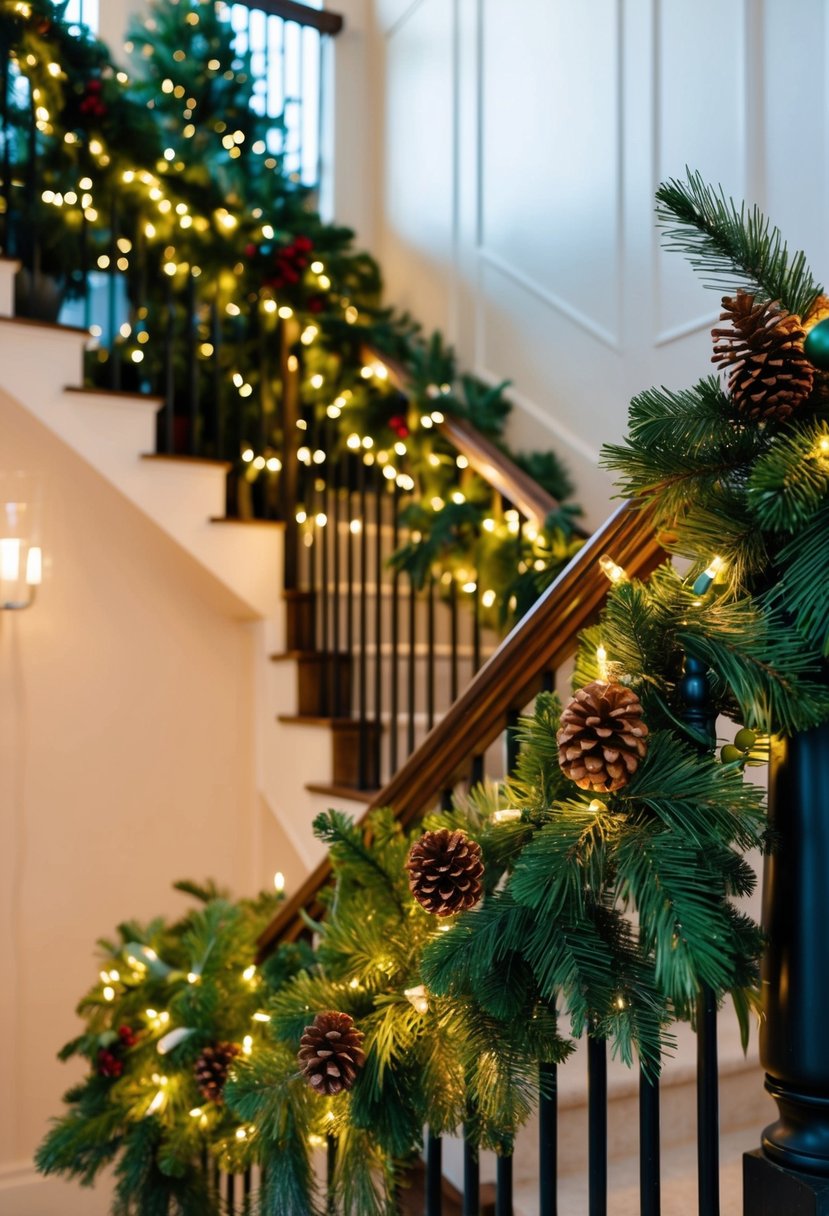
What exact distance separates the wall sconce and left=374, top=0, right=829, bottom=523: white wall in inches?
56.9

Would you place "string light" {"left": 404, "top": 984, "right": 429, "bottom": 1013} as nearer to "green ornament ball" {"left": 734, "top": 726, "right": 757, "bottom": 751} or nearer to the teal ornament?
"green ornament ball" {"left": 734, "top": 726, "right": 757, "bottom": 751}

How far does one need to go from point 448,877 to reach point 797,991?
0.33m

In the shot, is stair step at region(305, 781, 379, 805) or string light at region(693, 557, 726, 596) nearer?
string light at region(693, 557, 726, 596)

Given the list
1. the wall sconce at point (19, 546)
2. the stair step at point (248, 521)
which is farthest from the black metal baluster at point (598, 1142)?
the stair step at point (248, 521)

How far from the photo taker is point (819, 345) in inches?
36.4

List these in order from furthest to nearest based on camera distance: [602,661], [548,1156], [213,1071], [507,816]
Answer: [213,1071]
[548,1156]
[507,816]
[602,661]

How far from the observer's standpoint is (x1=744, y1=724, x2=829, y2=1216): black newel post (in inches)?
36.1

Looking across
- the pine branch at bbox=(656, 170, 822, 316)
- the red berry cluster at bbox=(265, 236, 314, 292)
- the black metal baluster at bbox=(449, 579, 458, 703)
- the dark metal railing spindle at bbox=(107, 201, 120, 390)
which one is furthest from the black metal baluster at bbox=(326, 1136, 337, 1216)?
the red berry cluster at bbox=(265, 236, 314, 292)

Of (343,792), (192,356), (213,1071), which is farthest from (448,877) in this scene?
(192,356)

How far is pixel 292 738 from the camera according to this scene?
3.29 m

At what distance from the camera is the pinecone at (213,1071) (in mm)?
1771

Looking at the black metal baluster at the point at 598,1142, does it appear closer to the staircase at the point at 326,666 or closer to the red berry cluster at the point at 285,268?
the staircase at the point at 326,666

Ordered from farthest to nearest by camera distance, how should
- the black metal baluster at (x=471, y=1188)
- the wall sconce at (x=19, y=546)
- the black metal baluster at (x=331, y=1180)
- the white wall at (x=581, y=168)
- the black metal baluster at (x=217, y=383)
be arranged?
the black metal baluster at (x=217, y=383) < the wall sconce at (x=19, y=546) < the white wall at (x=581, y=168) < the black metal baluster at (x=471, y=1188) < the black metal baluster at (x=331, y=1180)

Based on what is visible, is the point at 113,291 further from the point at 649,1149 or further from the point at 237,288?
the point at 649,1149
